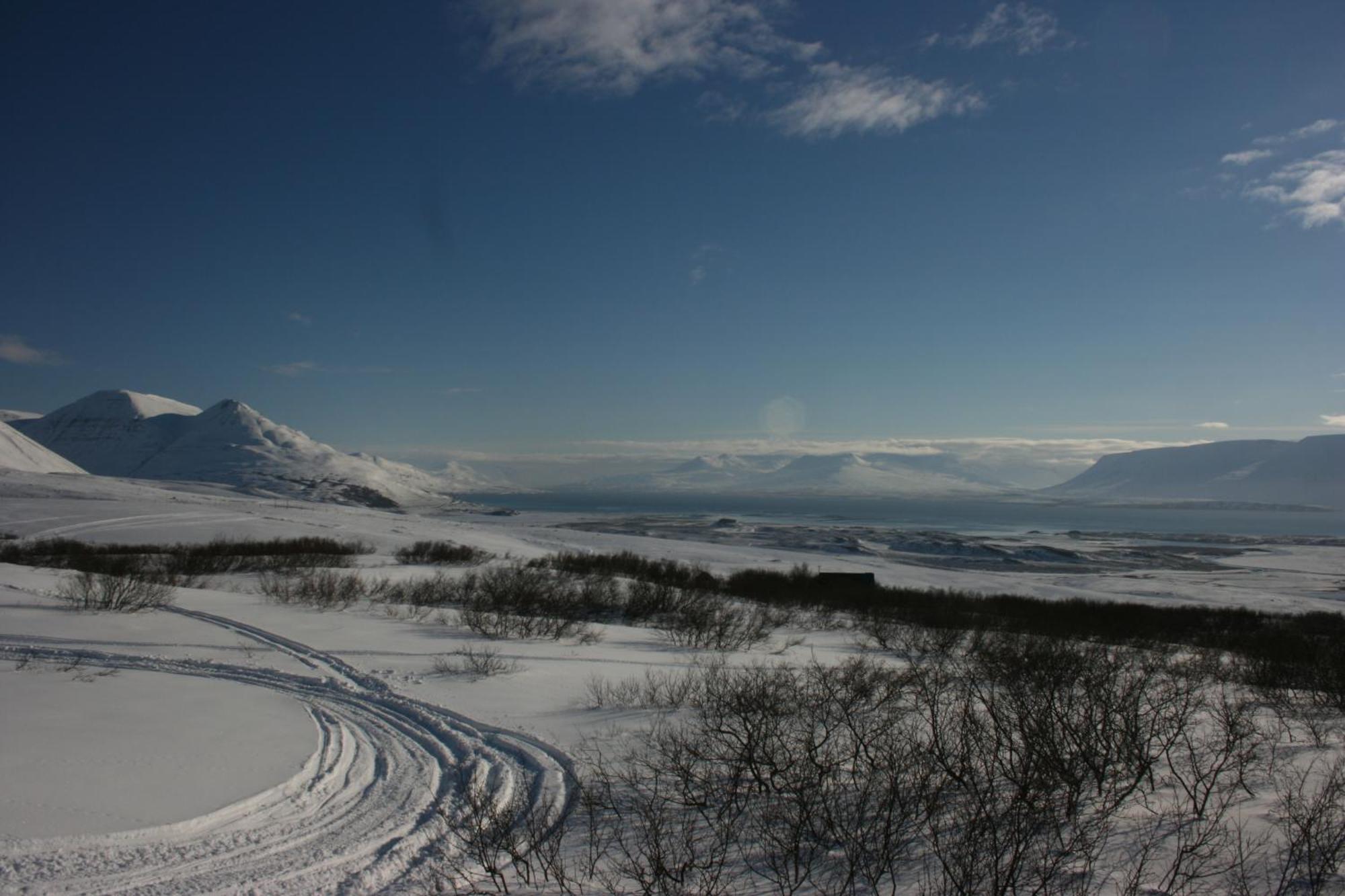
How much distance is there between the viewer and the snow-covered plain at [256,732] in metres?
4.07

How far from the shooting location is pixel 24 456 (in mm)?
87688

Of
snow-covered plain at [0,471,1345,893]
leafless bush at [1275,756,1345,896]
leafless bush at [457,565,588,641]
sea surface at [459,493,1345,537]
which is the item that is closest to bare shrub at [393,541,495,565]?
leafless bush at [457,565,588,641]

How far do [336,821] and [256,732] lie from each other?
7.12ft

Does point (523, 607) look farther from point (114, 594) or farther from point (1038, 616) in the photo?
point (1038, 616)

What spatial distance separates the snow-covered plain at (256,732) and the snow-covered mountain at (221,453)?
100510 millimetres

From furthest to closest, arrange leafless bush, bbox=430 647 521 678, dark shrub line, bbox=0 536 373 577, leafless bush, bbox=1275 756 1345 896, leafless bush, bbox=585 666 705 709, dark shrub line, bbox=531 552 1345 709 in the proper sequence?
dark shrub line, bbox=0 536 373 577, dark shrub line, bbox=531 552 1345 709, leafless bush, bbox=430 647 521 678, leafless bush, bbox=585 666 705 709, leafless bush, bbox=1275 756 1345 896

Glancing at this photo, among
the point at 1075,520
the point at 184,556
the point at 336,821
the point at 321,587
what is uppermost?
the point at 336,821

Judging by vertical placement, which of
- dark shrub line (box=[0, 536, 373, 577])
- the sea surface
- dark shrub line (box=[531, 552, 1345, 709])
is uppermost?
dark shrub line (box=[0, 536, 373, 577])

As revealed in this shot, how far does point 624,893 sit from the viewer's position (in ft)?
11.8

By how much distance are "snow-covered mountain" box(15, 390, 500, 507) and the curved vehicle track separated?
106 meters

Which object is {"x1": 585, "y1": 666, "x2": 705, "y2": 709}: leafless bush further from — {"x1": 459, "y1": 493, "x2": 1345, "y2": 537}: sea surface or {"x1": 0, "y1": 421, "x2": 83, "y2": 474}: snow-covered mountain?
{"x1": 0, "y1": 421, "x2": 83, "y2": 474}: snow-covered mountain

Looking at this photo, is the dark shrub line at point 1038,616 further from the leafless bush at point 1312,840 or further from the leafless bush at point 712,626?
the leafless bush at point 1312,840

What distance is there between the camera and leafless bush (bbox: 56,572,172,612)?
12.1 meters

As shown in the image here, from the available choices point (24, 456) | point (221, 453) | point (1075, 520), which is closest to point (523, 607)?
point (24, 456)
